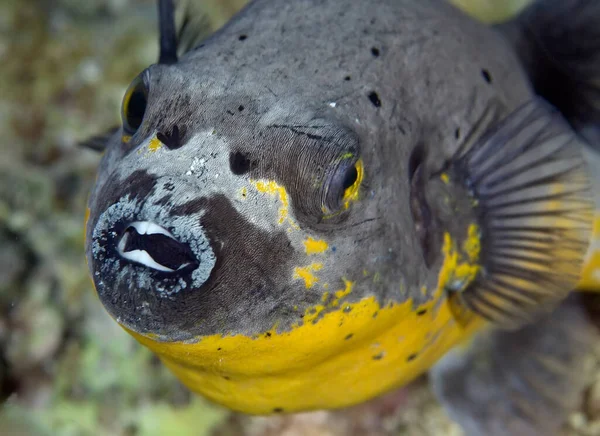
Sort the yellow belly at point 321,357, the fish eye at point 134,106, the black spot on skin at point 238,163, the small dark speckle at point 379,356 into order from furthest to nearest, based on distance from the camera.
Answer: the small dark speckle at point 379,356, the fish eye at point 134,106, the yellow belly at point 321,357, the black spot on skin at point 238,163

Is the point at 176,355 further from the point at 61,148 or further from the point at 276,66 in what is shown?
the point at 61,148

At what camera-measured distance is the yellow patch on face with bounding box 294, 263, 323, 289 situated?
4.02ft

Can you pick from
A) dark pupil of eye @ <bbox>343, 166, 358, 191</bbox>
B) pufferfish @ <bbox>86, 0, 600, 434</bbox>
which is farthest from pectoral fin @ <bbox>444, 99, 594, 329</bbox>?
dark pupil of eye @ <bbox>343, 166, 358, 191</bbox>

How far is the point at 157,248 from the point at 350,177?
482 mm

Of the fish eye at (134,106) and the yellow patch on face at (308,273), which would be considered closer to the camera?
the yellow patch on face at (308,273)

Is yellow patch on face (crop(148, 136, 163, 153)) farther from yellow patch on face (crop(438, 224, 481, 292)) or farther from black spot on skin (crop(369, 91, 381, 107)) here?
yellow patch on face (crop(438, 224, 481, 292))

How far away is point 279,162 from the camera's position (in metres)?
1.19

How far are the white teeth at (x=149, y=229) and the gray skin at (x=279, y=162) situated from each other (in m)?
0.01

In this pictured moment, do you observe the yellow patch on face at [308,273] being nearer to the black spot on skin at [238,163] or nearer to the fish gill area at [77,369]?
the black spot on skin at [238,163]

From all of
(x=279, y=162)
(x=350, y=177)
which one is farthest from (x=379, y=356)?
(x=279, y=162)

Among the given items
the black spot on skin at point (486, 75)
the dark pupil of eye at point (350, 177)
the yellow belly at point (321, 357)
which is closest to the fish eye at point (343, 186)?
the dark pupil of eye at point (350, 177)

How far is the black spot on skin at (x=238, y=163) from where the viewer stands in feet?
3.84

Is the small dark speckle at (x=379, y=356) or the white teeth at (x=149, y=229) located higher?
the white teeth at (x=149, y=229)

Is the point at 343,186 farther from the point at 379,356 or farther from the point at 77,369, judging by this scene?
the point at 77,369
